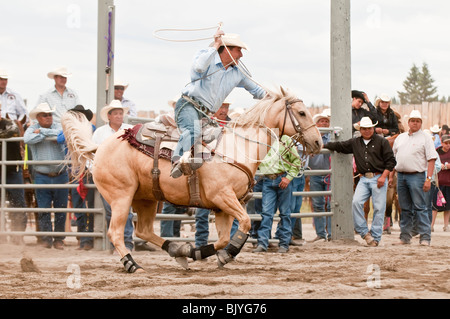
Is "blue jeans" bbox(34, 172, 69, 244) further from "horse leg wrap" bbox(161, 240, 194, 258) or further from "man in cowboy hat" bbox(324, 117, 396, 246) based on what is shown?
"man in cowboy hat" bbox(324, 117, 396, 246)

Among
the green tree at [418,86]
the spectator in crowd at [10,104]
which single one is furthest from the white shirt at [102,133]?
the green tree at [418,86]

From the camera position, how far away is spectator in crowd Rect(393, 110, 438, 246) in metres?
10.9

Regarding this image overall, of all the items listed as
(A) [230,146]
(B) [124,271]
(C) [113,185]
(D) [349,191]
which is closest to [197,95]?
(A) [230,146]

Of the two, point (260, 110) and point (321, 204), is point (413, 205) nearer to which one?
point (321, 204)

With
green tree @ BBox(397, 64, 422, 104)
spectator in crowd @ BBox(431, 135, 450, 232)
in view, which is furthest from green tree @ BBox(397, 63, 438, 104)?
spectator in crowd @ BBox(431, 135, 450, 232)

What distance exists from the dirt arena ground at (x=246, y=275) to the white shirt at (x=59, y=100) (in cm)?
204

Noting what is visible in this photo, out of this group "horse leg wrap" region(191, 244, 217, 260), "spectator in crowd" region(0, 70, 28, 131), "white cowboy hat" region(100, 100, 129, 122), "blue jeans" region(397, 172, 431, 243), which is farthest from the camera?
"spectator in crowd" region(0, 70, 28, 131)

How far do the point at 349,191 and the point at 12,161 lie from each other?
5158 millimetres

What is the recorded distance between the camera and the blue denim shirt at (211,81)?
7484mm

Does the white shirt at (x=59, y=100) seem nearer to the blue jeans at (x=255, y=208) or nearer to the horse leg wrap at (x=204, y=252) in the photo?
the blue jeans at (x=255, y=208)

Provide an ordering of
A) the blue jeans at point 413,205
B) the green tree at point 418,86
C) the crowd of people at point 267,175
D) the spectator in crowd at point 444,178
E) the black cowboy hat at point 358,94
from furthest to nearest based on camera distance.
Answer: the green tree at point 418,86, the spectator in crowd at point 444,178, the black cowboy hat at point 358,94, the blue jeans at point 413,205, the crowd of people at point 267,175

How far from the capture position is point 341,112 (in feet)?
37.2

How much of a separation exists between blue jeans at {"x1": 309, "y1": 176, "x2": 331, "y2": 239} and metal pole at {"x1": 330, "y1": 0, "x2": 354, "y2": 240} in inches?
10.2
